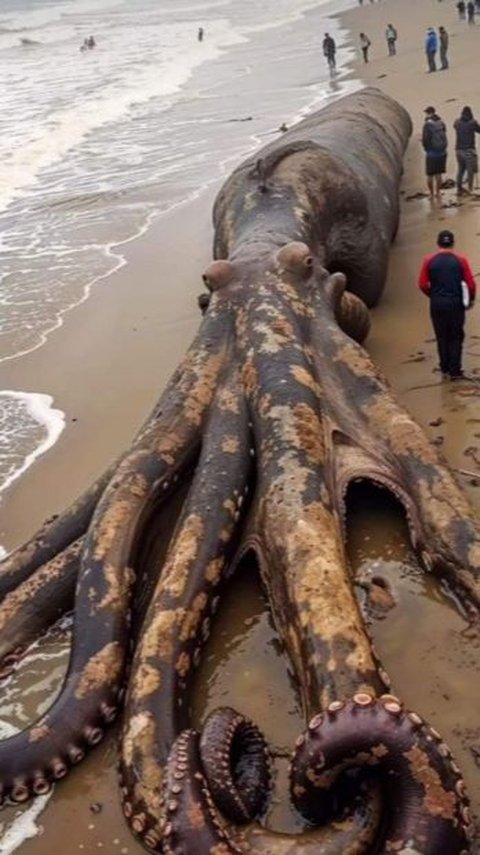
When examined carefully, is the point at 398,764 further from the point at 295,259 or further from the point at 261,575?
the point at 295,259

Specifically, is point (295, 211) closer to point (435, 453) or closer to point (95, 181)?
Result: point (435, 453)

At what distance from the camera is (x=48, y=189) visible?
2153 cm

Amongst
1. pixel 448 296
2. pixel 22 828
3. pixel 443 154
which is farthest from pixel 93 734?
pixel 443 154

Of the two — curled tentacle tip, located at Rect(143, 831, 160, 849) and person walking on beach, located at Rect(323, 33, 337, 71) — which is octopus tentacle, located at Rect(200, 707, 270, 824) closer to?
curled tentacle tip, located at Rect(143, 831, 160, 849)

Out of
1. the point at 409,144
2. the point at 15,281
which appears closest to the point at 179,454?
the point at 15,281

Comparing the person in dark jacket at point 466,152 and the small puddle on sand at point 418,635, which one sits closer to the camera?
the small puddle on sand at point 418,635

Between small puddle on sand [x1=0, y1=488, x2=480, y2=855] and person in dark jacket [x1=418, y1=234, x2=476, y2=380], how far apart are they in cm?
272

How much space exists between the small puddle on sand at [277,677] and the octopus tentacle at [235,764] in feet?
0.37

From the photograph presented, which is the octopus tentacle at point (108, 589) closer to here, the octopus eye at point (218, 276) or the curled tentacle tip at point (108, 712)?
the curled tentacle tip at point (108, 712)

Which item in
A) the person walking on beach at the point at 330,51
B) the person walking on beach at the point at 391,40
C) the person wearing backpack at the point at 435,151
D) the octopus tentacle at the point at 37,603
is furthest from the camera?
the person walking on beach at the point at 391,40

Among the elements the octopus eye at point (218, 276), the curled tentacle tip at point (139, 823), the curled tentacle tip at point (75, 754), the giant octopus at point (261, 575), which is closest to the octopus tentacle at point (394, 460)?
the giant octopus at point (261, 575)

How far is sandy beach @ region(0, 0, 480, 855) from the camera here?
484cm

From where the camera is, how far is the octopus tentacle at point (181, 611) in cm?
451

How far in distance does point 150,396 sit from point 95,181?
12.8m
